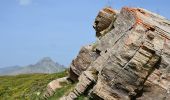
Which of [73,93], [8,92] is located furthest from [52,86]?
[8,92]

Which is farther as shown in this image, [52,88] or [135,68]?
[52,88]

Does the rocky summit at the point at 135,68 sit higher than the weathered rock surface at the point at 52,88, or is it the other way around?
the rocky summit at the point at 135,68

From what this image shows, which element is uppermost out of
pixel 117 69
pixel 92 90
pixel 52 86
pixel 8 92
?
pixel 117 69

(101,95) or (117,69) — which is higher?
(117,69)

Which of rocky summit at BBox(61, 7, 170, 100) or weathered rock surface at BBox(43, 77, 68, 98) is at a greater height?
rocky summit at BBox(61, 7, 170, 100)

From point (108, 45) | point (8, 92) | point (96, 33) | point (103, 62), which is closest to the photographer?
point (103, 62)

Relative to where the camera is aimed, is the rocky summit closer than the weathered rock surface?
Yes

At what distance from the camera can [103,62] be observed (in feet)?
130

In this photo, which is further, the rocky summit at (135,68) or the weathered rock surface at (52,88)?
the weathered rock surface at (52,88)

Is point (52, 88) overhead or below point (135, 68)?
below

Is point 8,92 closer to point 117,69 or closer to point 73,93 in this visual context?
point 73,93

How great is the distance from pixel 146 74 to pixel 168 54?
232 centimetres

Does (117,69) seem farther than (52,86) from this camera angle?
No

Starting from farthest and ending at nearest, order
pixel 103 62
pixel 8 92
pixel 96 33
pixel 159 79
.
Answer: pixel 8 92, pixel 96 33, pixel 103 62, pixel 159 79
